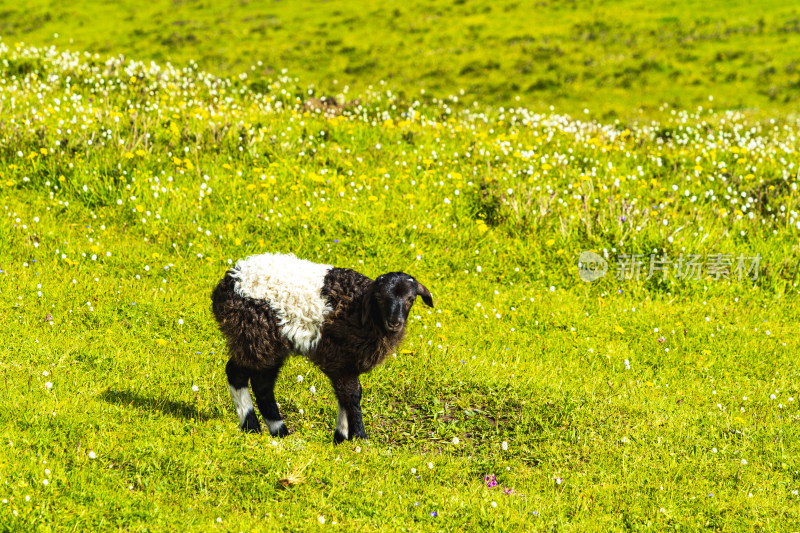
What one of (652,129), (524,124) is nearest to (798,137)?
(652,129)

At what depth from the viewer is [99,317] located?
858 centimetres

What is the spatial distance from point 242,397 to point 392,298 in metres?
1.91

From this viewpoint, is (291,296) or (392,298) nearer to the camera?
(392,298)

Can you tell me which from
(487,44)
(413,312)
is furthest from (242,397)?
(487,44)

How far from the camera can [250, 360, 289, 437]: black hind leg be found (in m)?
6.67

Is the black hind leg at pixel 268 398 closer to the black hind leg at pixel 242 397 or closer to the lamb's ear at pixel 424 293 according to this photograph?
the black hind leg at pixel 242 397

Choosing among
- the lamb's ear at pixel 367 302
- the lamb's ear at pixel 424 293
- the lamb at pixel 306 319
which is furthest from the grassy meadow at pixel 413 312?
the lamb's ear at pixel 424 293

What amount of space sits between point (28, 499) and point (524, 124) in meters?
13.2

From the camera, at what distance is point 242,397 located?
671cm

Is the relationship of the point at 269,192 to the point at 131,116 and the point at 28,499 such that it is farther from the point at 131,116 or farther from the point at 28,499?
the point at 28,499

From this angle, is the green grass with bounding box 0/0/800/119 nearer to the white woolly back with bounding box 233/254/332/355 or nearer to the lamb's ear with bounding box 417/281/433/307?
the white woolly back with bounding box 233/254/332/355

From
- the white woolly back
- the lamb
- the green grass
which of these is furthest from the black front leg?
the green grass

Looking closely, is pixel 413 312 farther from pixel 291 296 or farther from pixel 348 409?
pixel 291 296

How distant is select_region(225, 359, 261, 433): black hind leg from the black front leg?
2.62ft
